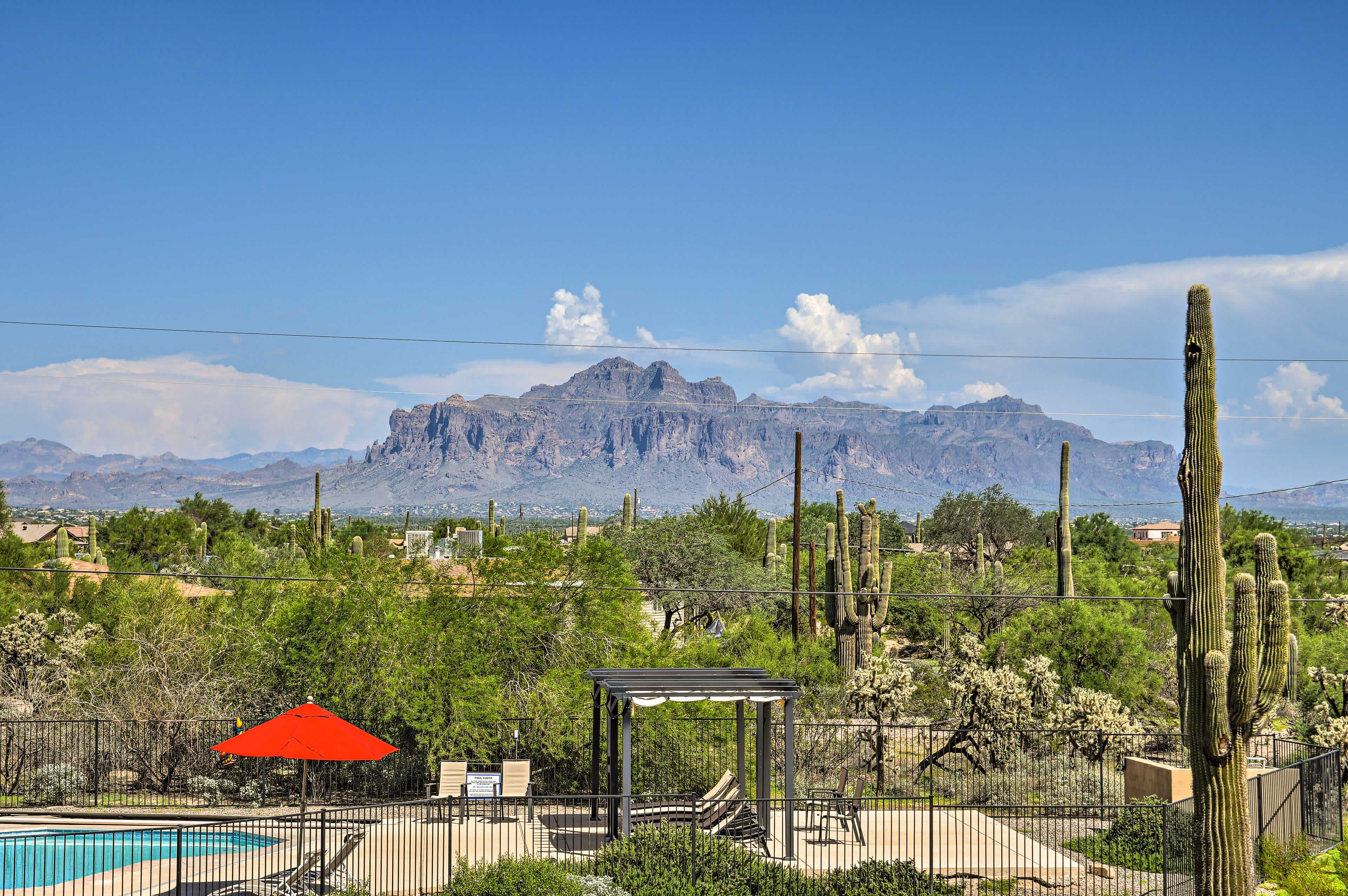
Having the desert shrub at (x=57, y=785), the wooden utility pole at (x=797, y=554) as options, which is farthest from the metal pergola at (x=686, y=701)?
the wooden utility pole at (x=797, y=554)

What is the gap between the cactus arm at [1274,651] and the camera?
37.8 ft

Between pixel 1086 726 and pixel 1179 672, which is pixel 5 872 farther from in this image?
pixel 1086 726

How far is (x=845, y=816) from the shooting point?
16.2 metres

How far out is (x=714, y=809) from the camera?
49.8ft

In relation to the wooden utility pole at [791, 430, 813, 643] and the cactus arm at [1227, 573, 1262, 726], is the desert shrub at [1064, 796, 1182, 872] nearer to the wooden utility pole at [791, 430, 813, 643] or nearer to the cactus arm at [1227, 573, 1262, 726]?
the cactus arm at [1227, 573, 1262, 726]

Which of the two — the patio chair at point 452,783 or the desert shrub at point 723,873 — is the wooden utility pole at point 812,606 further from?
the desert shrub at point 723,873

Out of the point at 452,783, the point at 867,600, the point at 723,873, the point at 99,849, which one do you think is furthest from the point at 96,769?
→ the point at 867,600

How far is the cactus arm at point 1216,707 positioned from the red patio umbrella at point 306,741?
9.70 m

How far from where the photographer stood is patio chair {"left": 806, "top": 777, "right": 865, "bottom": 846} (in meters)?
15.5

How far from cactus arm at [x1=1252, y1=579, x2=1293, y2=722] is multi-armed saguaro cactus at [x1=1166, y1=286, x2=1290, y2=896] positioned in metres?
0.01

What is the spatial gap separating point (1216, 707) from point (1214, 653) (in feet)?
1.82

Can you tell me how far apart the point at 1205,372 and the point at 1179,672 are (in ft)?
10.9

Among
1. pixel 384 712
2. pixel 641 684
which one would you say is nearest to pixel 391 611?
pixel 384 712

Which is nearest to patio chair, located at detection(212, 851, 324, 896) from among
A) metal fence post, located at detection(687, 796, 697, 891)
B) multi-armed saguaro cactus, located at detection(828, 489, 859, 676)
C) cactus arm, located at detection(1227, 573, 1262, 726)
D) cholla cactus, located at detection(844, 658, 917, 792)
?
metal fence post, located at detection(687, 796, 697, 891)
